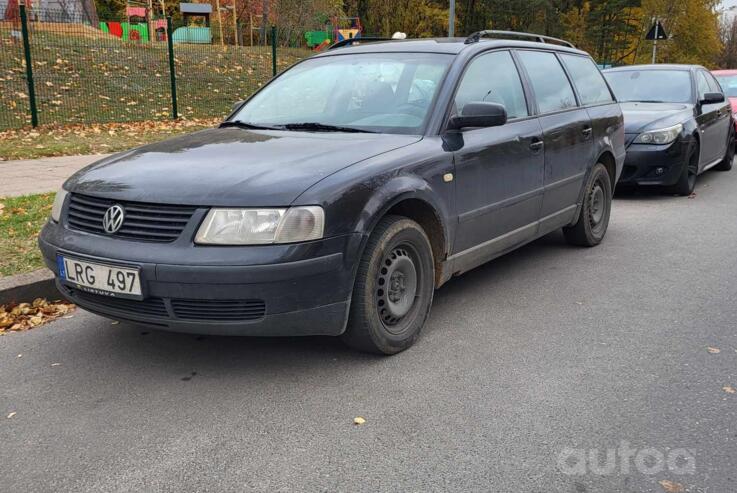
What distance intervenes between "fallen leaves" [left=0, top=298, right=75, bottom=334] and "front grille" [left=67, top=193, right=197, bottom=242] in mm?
1219

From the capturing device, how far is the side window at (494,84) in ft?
14.8

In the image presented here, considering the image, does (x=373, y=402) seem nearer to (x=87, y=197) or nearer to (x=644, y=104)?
(x=87, y=197)

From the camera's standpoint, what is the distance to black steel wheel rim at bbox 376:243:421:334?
3736mm

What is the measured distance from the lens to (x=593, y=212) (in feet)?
20.7

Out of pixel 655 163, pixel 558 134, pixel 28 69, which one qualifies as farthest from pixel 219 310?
pixel 28 69

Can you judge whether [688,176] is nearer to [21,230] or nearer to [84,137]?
[21,230]

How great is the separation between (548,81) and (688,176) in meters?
4.42

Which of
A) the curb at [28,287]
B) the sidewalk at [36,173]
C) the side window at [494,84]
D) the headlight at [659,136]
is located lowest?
the curb at [28,287]

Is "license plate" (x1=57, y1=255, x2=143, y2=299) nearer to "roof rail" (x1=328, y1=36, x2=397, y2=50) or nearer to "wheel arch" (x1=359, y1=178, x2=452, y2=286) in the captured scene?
"wheel arch" (x1=359, y1=178, x2=452, y2=286)

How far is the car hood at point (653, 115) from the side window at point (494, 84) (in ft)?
13.6

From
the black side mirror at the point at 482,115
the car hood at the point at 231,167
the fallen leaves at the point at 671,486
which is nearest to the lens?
the fallen leaves at the point at 671,486

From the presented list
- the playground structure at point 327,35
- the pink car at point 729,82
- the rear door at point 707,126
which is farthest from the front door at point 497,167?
the playground structure at point 327,35

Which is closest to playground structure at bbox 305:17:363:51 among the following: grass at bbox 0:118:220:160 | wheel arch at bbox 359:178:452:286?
grass at bbox 0:118:220:160

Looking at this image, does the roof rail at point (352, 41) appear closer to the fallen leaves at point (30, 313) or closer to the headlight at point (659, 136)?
the fallen leaves at point (30, 313)
